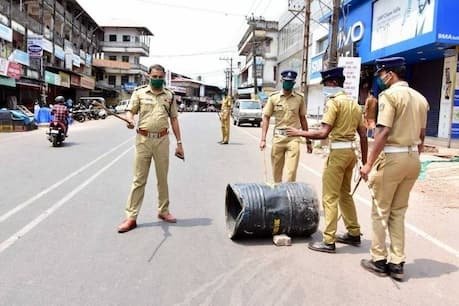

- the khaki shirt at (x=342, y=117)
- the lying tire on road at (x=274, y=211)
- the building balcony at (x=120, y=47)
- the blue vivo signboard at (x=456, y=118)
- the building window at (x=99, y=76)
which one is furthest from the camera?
the building balcony at (x=120, y=47)

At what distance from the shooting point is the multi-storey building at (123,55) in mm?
76312

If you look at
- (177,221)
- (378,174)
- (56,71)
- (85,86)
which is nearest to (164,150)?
(177,221)

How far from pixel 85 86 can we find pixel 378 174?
179 ft

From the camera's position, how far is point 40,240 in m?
5.34

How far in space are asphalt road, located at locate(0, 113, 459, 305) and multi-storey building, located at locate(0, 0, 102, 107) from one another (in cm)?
2530

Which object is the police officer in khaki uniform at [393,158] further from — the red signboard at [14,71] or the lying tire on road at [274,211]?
the red signboard at [14,71]

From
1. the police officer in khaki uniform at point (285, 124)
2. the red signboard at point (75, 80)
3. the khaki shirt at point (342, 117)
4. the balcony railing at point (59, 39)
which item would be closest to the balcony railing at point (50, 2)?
the balcony railing at point (59, 39)

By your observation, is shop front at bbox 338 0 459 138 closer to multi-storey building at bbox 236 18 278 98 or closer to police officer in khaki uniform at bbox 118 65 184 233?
police officer in khaki uniform at bbox 118 65 184 233

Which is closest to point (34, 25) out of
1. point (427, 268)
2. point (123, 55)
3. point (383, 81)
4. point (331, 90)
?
point (331, 90)

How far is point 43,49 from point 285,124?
37.6 m

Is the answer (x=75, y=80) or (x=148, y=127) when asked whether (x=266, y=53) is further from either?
(x=148, y=127)

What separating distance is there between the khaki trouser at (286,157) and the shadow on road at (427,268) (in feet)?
6.57

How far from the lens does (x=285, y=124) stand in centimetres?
653

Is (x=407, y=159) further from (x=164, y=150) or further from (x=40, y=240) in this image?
(x=40, y=240)
